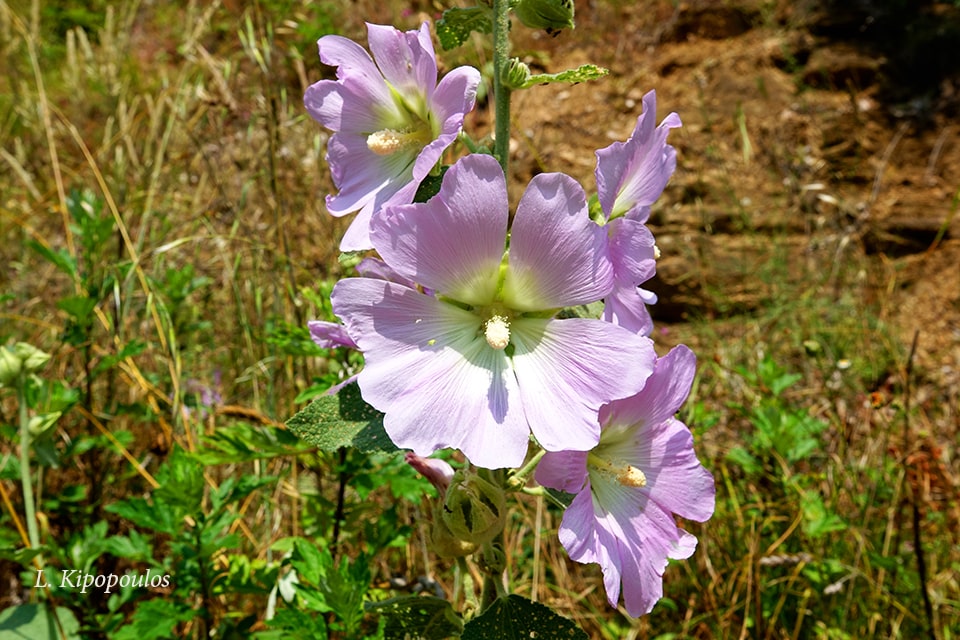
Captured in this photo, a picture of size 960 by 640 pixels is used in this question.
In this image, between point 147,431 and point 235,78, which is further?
point 235,78

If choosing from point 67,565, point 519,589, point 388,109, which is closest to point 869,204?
point 519,589

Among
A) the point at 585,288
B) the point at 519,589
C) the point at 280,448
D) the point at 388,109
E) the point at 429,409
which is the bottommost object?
the point at 519,589

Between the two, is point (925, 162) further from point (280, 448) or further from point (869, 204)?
point (280, 448)

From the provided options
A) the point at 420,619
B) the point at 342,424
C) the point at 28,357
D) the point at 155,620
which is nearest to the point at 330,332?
the point at 342,424

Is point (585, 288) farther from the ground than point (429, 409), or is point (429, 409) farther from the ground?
point (585, 288)

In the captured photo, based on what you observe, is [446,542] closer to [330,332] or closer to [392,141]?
[330,332]

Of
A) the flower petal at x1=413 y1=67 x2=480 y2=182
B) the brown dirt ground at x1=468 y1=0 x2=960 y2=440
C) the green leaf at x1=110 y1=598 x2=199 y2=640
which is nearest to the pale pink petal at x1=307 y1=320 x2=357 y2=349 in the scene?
the flower petal at x1=413 y1=67 x2=480 y2=182

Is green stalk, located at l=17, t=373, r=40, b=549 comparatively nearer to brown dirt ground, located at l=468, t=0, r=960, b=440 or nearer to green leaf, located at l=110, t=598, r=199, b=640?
green leaf, located at l=110, t=598, r=199, b=640

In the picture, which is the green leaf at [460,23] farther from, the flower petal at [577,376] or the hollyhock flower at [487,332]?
the flower petal at [577,376]
